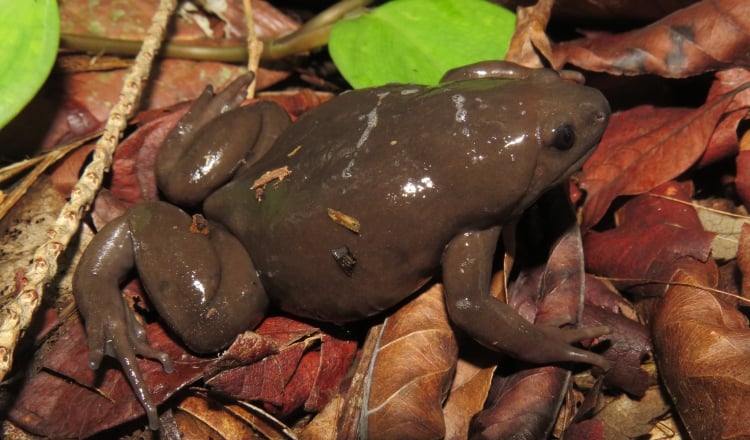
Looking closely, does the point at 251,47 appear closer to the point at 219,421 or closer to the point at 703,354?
the point at 219,421

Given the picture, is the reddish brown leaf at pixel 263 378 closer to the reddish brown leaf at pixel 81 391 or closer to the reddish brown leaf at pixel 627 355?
the reddish brown leaf at pixel 81 391

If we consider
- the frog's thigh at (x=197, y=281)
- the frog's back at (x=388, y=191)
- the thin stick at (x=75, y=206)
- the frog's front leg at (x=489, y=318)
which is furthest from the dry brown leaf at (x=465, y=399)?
the thin stick at (x=75, y=206)

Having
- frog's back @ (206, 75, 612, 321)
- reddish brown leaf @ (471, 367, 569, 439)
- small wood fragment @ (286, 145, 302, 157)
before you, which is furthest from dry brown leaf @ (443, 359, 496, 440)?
small wood fragment @ (286, 145, 302, 157)

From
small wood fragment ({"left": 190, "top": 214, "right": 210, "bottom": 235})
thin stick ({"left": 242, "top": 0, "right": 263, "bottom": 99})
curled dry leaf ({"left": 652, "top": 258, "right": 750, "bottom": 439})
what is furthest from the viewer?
thin stick ({"left": 242, "top": 0, "right": 263, "bottom": 99})

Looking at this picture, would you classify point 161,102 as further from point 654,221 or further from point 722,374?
point 722,374

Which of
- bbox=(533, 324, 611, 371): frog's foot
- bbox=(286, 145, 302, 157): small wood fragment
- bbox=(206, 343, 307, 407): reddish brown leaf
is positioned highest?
bbox=(286, 145, 302, 157): small wood fragment

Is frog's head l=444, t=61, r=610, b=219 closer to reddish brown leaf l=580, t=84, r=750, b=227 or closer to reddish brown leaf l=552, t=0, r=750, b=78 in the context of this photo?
reddish brown leaf l=580, t=84, r=750, b=227
